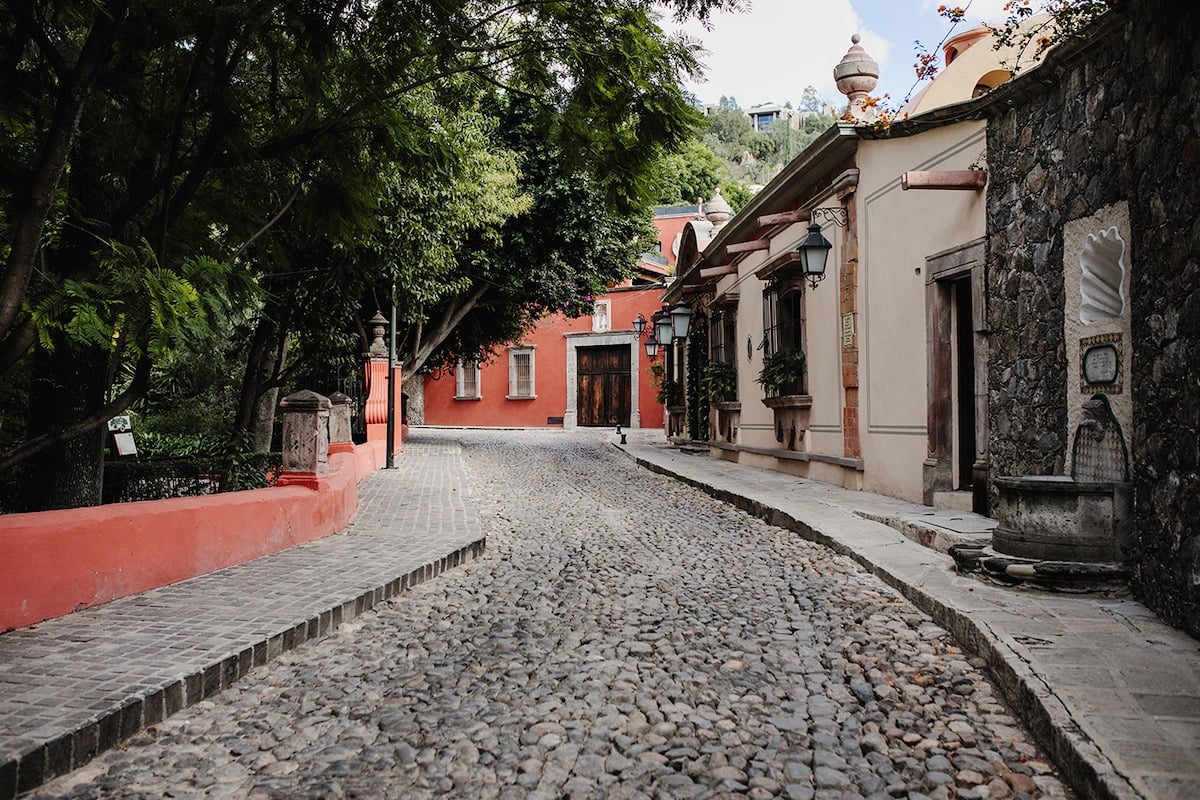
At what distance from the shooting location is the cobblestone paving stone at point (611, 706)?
9.14 feet

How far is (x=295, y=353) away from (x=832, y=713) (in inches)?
483

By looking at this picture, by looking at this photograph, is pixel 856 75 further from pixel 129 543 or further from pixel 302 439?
pixel 129 543

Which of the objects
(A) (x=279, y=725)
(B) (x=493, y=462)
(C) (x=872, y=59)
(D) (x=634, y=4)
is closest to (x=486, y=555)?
(A) (x=279, y=725)

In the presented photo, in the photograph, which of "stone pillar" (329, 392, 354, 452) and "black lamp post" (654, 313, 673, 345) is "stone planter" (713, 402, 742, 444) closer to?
"black lamp post" (654, 313, 673, 345)

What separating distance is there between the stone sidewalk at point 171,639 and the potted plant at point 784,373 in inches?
264

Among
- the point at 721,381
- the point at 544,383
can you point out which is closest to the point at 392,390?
the point at 721,381

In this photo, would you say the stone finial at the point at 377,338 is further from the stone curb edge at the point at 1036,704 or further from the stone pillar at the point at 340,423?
the stone curb edge at the point at 1036,704

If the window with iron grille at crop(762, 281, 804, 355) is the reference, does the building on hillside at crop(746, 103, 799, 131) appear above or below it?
above

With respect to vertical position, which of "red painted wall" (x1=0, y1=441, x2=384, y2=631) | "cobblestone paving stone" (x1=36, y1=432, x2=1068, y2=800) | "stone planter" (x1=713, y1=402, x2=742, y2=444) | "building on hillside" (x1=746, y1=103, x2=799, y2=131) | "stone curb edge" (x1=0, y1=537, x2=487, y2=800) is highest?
"building on hillside" (x1=746, y1=103, x2=799, y2=131)

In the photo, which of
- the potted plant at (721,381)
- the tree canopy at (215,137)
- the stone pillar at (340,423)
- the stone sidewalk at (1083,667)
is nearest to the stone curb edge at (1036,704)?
the stone sidewalk at (1083,667)

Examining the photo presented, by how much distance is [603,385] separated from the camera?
32.7m

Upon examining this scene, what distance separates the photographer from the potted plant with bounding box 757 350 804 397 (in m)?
12.5

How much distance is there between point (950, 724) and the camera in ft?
10.7

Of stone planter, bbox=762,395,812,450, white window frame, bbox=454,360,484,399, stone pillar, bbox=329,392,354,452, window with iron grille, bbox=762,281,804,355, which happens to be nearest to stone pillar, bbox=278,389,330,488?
stone pillar, bbox=329,392,354,452
